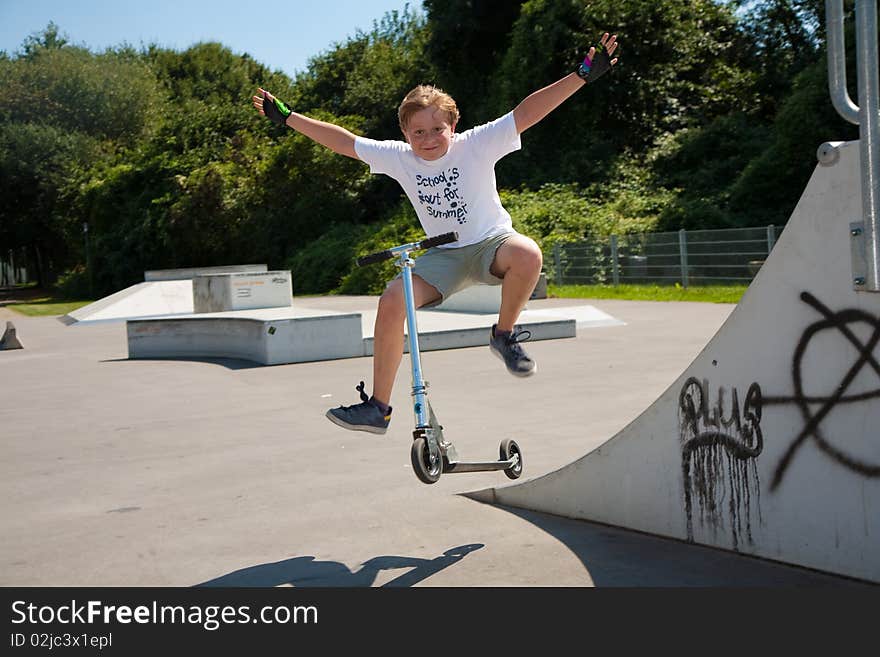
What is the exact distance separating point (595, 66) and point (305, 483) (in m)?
3.01

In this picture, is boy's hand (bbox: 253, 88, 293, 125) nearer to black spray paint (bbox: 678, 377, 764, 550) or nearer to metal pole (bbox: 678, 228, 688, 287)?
black spray paint (bbox: 678, 377, 764, 550)

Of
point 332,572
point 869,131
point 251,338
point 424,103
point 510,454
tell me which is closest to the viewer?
point 869,131

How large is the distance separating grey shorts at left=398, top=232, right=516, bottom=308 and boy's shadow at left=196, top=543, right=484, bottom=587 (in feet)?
4.30

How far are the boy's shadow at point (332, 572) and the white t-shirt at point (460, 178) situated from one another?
1.58 meters

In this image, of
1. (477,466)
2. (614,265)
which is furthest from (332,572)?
(614,265)

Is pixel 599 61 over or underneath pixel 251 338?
over

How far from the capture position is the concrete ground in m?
4.24

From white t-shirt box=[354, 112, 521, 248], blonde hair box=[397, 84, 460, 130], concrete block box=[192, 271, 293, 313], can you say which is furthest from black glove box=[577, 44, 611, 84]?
concrete block box=[192, 271, 293, 313]

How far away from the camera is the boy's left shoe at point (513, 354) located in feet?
16.9

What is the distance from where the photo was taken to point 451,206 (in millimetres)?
5000

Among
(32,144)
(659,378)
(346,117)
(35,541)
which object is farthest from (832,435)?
(32,144)

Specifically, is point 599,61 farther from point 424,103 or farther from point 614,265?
point 614,265

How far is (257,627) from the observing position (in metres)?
3.56

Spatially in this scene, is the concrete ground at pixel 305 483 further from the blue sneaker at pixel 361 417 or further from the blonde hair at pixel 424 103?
the blonde hair at pixel 424 103
